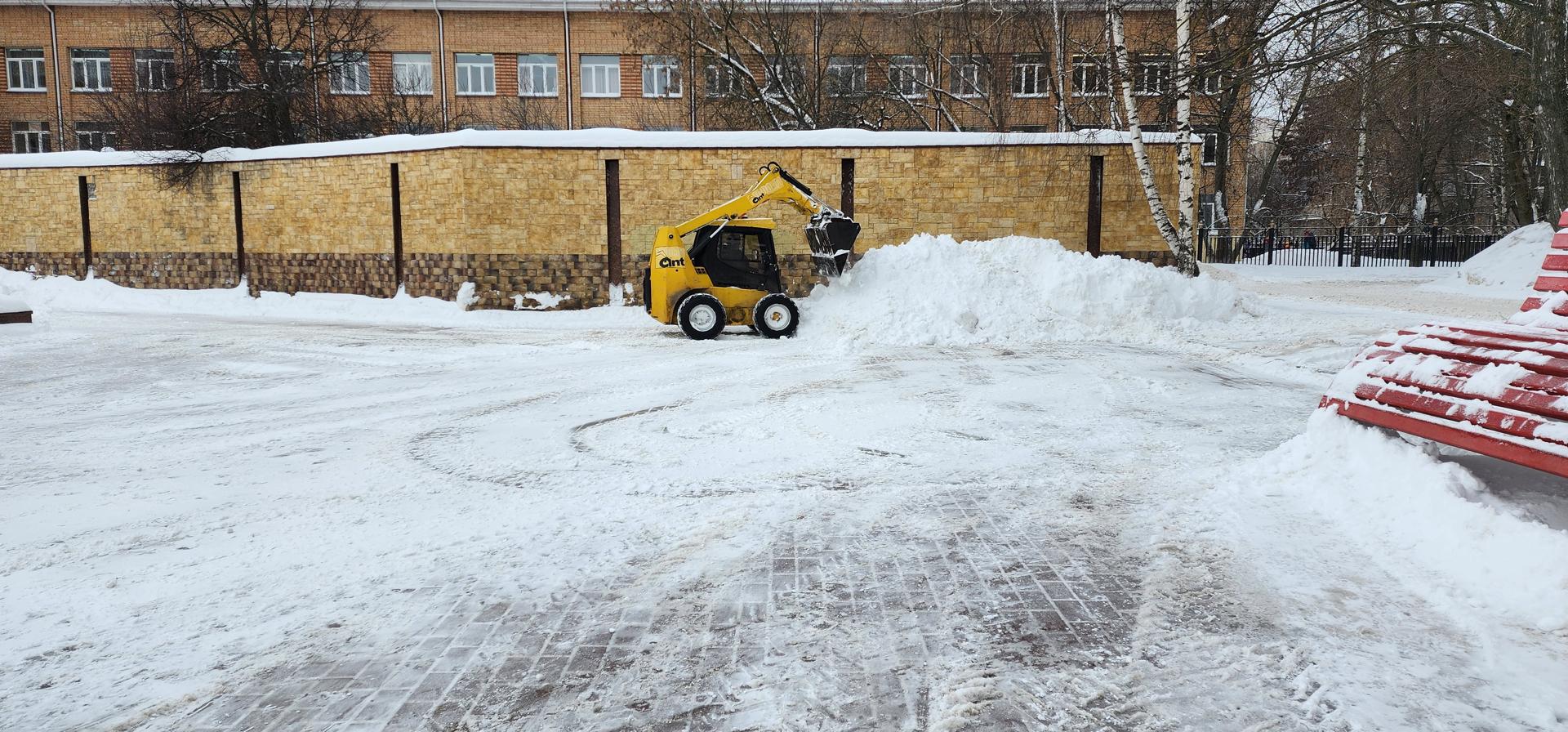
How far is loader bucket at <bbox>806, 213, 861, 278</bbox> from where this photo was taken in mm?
15125

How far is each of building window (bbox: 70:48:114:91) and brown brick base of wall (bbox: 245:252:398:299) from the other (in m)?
24.5

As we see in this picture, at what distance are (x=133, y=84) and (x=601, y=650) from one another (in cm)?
3879

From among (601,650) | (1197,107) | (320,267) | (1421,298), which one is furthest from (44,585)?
(1197,107)

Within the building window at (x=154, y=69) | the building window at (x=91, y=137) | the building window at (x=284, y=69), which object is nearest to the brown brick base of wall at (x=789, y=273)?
the building window at (x=284, y=69)

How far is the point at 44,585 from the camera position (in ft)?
14.6

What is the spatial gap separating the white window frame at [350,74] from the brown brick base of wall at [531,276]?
16.8 metres

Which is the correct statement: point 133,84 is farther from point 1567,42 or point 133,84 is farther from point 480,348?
point 1567,42

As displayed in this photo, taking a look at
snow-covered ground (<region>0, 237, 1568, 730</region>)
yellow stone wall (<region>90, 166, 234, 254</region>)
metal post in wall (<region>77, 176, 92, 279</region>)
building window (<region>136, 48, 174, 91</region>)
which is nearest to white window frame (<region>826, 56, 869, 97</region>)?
yellow stone wall (<region>90, 166, 234, 254</region>)

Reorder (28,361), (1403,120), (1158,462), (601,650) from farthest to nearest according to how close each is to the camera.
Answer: (1403,120) → (28,361) → (1158,462) → (601,650)

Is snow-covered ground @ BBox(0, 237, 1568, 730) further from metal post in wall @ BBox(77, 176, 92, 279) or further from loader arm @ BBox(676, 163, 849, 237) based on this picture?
metal post in wall @ BBox(77, 176, 92, 279)

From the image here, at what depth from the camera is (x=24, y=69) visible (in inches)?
1587

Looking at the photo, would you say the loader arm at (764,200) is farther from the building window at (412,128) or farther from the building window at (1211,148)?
the building window at (412,128)

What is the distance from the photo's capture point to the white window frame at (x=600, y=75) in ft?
129

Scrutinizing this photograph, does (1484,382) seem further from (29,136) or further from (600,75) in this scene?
(29,136)
